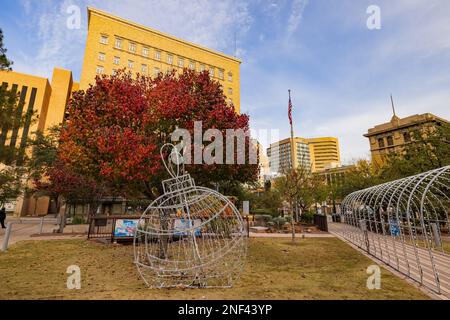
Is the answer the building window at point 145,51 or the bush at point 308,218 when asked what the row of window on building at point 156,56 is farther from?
the bush at point 308,218

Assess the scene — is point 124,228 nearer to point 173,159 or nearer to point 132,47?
point 173,159

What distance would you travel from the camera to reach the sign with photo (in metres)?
13.4

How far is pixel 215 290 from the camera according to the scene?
18.5 ft

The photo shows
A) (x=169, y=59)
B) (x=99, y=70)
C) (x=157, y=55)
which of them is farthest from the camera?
(x=169, y=59)

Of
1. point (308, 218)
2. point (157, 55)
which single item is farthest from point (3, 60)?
point (157, 55)

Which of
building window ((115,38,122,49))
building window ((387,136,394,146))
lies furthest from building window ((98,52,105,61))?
building window ((387,136,394,146))

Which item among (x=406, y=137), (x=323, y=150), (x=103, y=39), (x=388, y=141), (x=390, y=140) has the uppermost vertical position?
(x=323, y=150)

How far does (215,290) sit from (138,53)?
49368mm

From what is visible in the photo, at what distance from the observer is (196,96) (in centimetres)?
1056

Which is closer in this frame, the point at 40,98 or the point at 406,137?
the point at 40,98

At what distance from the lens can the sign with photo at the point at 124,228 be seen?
1335cm

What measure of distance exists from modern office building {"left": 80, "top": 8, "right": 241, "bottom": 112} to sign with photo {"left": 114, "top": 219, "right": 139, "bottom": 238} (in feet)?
115
